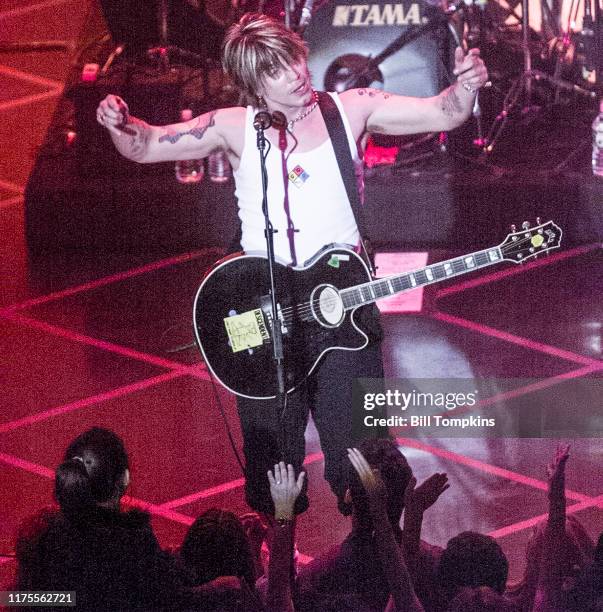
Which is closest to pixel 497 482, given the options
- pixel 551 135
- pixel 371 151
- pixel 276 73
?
pixel 276 73

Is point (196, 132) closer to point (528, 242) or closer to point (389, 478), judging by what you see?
point (528, 242)

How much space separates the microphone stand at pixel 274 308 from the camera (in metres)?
3.79

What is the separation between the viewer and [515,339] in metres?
6.51

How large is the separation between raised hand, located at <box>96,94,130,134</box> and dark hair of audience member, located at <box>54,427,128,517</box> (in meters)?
1.12

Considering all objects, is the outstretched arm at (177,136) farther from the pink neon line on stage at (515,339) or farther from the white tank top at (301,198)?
the pink neon line on stage at (515,339)

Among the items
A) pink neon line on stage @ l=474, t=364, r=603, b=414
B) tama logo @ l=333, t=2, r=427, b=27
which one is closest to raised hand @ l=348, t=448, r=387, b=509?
pink neon line on stage @ l=474, t=364, r=603, b=414

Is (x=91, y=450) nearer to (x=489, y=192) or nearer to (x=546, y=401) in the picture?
(x=546, y=401)

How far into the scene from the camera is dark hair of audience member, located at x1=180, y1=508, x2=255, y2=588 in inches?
140

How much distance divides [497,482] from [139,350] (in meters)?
2.36

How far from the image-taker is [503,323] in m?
6.71

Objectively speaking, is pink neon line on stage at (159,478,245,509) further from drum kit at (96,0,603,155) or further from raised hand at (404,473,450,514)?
drum kit at (96,0,603,155)

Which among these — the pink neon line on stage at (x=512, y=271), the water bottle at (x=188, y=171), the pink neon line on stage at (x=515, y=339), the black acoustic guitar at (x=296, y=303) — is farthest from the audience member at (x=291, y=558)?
the water bottle at (x=188, y=171)

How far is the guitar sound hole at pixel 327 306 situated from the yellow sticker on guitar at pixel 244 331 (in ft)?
0.71

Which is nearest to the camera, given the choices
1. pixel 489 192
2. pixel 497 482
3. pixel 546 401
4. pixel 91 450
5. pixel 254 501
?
pixel 91 450
